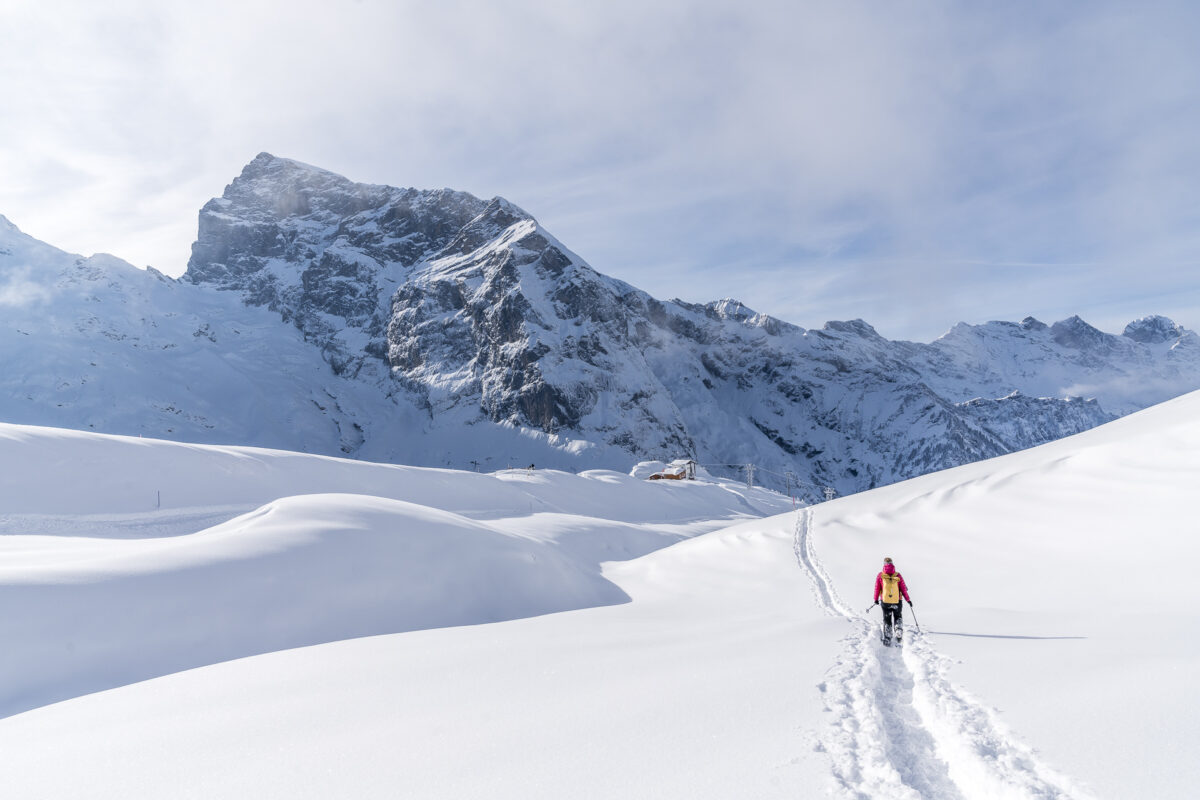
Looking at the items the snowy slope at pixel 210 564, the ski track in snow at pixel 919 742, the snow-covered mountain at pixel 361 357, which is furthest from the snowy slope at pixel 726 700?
the snow-covered mountain at pixel 361 357

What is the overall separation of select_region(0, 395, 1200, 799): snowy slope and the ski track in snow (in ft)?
0.09

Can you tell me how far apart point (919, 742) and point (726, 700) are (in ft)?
6.05

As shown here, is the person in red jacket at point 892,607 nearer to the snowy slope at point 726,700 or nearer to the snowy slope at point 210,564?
the snowy slope at point 726,700

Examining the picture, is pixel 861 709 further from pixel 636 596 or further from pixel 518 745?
pixel 636 596

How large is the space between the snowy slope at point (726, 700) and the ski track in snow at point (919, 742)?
0.03 meters

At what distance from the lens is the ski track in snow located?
475 cm

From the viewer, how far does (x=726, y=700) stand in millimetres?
6645

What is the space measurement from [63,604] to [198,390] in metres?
159

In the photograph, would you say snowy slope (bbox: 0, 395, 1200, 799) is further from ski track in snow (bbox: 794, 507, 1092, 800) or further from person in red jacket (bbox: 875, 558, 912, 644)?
person in red jacket (bbox: 875, 558, 912, 644)

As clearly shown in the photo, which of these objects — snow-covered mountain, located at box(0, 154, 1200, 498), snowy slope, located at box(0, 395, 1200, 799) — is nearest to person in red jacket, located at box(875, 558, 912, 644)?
snowy slope, located at box(0, 395, 1200, 799)

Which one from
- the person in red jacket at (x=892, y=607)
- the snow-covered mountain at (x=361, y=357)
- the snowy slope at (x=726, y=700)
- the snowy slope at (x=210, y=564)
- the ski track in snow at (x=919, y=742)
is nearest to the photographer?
the ski track in snow at (x=919, y=742)

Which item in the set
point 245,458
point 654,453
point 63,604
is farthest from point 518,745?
point 654,453

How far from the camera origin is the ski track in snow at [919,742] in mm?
4746

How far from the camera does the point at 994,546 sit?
15.9 m
